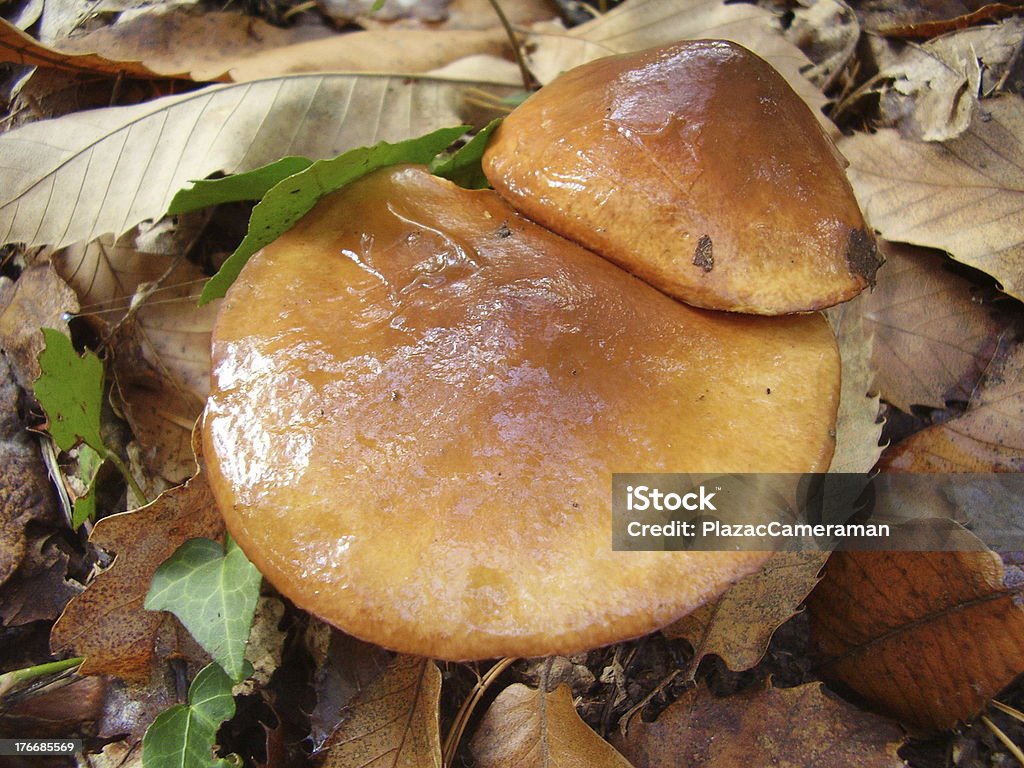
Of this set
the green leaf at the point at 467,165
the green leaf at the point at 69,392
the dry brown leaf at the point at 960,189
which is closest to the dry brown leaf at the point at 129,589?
the green leaf at the point at 69,392

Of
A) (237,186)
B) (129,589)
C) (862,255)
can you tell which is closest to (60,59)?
(237,186)

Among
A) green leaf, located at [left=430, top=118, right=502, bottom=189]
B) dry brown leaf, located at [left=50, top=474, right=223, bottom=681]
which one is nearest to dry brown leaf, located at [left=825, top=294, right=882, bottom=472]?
green leaf, located at [left=430, top=118, right=502, bottom=189]

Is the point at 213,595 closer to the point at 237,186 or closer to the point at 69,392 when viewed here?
the point at 69,392

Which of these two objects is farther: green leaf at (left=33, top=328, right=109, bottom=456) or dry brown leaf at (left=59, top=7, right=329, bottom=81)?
dry brown leaf at (left=59, top=7, right=329, bottom=81)

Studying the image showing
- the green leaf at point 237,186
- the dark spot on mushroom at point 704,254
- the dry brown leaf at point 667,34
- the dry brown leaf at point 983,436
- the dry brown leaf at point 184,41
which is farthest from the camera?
the dry brown leaf at point 667,34

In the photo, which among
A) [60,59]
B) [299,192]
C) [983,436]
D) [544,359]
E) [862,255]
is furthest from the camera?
[60,59]

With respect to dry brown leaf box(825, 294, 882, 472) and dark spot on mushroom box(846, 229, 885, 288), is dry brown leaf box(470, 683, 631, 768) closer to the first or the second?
dry brown leaf box(825, 294, 882, 472)

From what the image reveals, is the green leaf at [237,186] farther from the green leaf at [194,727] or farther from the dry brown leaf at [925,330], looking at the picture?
the dry brown leaf at [925,330]
